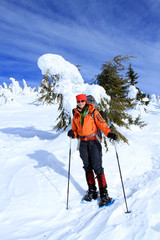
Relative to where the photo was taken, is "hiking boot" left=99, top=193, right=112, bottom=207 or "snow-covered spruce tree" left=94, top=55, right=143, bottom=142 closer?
"hiking boot" left=99, top=193, right=112, bottom=207

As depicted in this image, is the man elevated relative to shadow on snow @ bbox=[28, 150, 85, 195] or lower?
elevated

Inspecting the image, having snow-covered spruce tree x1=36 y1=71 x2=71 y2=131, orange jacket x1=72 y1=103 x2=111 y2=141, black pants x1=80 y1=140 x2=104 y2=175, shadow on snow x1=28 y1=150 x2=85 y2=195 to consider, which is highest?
snow-covered spruce tree x1=36 y1=71 x2=71 y2=131

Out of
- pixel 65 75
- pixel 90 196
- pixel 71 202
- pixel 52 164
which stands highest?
pixel 65 75

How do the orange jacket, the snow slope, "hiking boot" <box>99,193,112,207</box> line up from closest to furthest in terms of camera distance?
the snow slope
"hiking boot" <box>99,193,112,207</box>
the orange jacket

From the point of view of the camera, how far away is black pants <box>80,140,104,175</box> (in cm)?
378

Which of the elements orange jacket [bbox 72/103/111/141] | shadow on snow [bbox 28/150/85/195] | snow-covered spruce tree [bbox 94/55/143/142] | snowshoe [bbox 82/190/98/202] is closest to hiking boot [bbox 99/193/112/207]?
snowshoe [bbox 82/190/98/202]

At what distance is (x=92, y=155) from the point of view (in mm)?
3793

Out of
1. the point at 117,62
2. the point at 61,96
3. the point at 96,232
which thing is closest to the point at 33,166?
the point at 96,232

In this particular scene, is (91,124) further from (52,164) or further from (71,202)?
(52,164)

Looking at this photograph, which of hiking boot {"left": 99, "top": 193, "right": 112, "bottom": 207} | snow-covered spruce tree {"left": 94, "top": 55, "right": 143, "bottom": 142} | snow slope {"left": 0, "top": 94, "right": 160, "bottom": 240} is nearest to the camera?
snow slope {"left": 0, "top": 94, "right": 160, "bottom": 240}

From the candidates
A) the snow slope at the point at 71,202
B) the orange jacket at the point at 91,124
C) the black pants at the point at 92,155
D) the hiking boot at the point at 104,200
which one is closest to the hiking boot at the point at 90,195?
the snow slope at the point at 71,202

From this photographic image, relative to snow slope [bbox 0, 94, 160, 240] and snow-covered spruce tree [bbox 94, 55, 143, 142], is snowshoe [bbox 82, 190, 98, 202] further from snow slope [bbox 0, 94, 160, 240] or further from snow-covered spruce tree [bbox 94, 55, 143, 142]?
snow-covered spruce tree [bbox 94, 55, 143, 142]

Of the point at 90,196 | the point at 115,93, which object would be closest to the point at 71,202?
the point at 90,196

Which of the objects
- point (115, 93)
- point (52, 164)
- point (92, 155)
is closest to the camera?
point (92, 155)
